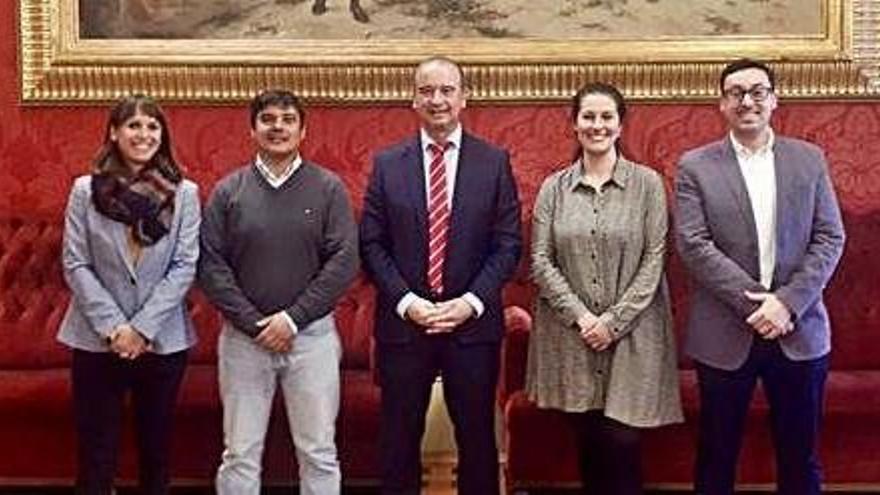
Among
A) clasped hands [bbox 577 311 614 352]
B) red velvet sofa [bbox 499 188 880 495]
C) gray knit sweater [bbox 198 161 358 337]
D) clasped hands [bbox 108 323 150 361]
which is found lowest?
red velvet sofa [bbox 499 188 880 495]

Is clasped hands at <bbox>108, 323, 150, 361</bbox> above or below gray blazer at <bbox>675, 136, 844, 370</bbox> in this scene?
below

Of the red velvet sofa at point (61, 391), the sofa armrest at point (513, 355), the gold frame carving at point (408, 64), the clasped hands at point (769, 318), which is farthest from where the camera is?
the gold frame carving at point (408, 64)

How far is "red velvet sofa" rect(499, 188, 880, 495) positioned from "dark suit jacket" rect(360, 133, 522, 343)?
20.0 inches

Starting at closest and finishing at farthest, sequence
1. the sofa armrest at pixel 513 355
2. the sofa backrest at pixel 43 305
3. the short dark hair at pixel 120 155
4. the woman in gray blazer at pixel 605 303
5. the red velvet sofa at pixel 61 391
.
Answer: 1. the woman in gray blazer at pixel 605 303
2. the short dark hair at pixel 120 155
3. the sofa armrest at pixel 513 355
4. the red velvet sofa at pixel 61 391
5. the sofa backrest at pixel 43 305

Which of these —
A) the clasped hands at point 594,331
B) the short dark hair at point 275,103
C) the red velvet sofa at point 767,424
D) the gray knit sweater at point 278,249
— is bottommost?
the red velvet sofa at point 767,424

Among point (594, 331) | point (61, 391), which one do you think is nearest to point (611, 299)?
point (594, 331)

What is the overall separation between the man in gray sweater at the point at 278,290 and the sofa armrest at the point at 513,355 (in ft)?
2.27

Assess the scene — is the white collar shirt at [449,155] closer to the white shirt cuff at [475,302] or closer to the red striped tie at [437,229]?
the red striped tie at [437,229]

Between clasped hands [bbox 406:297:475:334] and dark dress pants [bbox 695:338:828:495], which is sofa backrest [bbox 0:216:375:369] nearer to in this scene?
clasped hands [bbox 406:297:475:334]

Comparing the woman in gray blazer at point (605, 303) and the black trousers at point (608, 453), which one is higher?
the woman in gray blazer at point (605, 303)

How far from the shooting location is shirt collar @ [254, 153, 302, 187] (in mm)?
4145

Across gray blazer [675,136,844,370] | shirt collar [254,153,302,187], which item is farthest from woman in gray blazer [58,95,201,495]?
gray blazer [675,136,844,370]

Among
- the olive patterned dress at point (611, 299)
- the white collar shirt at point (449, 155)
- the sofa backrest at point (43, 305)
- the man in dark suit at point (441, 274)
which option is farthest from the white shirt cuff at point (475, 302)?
the sofa backrest at point (43, 305)

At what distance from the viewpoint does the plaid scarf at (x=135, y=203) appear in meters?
4.11
